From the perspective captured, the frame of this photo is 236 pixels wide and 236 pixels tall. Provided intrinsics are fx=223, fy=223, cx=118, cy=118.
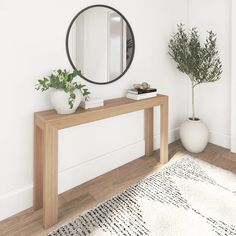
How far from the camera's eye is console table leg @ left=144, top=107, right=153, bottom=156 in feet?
8.47

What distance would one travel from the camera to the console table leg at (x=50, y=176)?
1523 mm

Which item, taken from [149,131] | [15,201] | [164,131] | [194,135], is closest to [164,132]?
[164,131]

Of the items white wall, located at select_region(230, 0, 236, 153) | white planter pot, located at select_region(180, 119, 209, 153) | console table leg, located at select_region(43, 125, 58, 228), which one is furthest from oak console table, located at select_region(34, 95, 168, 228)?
white wall, located at select_region(230, 0, 236, 153)

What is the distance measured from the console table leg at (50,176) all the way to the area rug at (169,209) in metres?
0.11

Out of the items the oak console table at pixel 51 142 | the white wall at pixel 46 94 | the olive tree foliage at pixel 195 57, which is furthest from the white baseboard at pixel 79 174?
the olive tree foliage at pixel 195 57

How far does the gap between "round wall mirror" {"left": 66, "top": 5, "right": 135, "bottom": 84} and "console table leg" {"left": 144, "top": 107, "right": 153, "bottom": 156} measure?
60cm

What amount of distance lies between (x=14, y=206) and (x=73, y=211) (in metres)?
0.45

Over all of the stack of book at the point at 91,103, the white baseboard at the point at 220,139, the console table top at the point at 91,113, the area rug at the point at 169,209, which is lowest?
the area rug at the point at 169,209

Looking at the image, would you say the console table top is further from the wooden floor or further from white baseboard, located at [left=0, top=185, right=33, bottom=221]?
the wooden floor

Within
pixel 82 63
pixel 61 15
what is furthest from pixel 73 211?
pixel 61 15

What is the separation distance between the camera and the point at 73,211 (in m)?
1.74

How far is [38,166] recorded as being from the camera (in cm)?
175

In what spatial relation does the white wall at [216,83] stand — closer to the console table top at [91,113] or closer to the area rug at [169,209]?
the area rug at [169,209]

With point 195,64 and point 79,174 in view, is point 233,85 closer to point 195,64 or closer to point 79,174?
point 195,64
